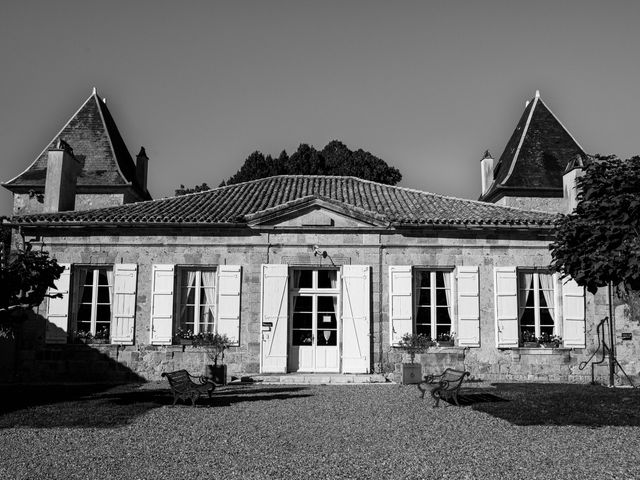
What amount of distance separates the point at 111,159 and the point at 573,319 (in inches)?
654

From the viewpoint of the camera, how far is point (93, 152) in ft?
76.9

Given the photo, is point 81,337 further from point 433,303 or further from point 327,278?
point 433,303

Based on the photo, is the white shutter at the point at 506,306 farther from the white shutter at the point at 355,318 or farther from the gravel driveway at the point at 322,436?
the white shutter at the point at 355,318

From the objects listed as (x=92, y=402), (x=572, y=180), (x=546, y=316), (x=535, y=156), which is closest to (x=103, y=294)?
(x=92, y=402)

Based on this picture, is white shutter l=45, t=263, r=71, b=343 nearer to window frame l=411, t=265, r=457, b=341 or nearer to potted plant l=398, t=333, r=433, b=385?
potted plant l=398, t=333, r=433, b=385

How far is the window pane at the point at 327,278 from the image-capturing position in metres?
13.4

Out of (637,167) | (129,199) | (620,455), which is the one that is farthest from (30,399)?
(129,199)

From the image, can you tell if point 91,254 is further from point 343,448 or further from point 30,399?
point 343,448

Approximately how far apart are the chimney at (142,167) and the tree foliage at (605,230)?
19292 millimetres

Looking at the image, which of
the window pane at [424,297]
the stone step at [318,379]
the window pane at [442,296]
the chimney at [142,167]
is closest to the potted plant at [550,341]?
the window pane at [442,296]

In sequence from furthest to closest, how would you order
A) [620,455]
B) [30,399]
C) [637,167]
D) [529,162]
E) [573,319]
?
1. [529,162]
2. [573,319]
3. [30,399]
4. [637,167]
5. [620,455]

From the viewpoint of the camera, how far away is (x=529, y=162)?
2145cm

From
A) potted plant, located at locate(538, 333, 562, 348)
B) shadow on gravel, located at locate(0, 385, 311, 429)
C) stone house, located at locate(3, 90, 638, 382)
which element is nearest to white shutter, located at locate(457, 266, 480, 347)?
stone house, located at locate(3, 90, 638, 382)

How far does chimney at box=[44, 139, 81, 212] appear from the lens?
14.5 metres
